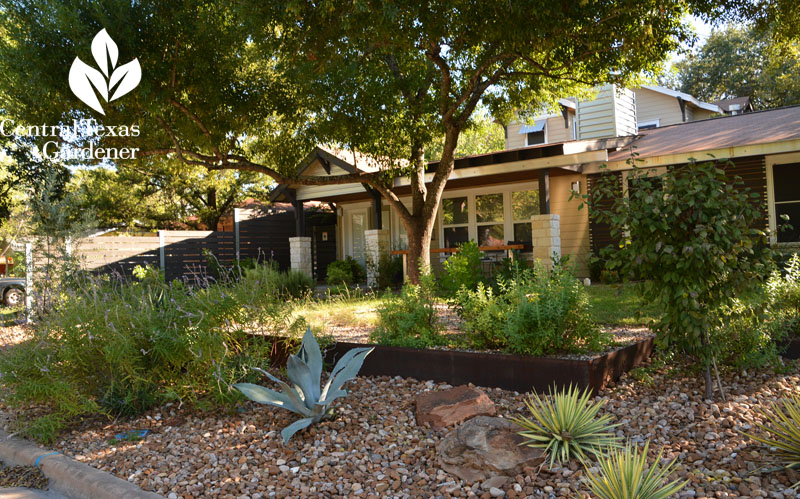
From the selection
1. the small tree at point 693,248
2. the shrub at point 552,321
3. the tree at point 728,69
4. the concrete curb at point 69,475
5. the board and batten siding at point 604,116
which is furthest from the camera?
the tree at point 728,69

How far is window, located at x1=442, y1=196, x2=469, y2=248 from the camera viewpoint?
15.1 m

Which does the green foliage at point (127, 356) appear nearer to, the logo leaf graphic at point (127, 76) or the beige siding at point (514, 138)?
the logo leaf graphic at point (127, 76)

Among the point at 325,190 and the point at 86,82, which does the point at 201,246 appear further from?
the point at 86,82

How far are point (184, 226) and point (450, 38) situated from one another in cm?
1991

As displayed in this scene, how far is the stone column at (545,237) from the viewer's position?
10961 millimetres

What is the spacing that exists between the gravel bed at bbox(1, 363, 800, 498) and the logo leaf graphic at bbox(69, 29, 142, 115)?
5.07 metres

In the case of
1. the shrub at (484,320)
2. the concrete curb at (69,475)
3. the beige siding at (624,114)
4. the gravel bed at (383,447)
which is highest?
the beige siding at (624,114)

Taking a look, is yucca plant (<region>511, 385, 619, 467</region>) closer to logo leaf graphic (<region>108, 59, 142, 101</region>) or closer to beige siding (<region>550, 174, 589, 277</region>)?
logo leaf graphic (<region>108, 59, 142, 101</region>)

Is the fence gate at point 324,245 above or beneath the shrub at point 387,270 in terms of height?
above

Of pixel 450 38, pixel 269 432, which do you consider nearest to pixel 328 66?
pixel 450 38

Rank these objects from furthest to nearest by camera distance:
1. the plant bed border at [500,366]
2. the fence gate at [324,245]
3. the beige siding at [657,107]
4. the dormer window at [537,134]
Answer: the fence gate at [324,245] → the beige siding at [657,107] → the dormer window at [537,134] → the plant bed border at [500,366]

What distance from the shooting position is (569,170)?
39.5ft

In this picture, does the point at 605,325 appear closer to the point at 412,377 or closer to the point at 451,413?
the point at 412,377

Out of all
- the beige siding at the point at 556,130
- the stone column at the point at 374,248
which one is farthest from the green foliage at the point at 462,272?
the beige siding at the point at 556,130
